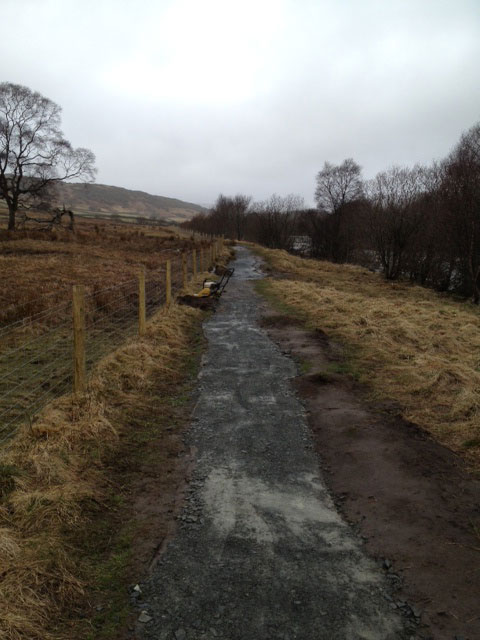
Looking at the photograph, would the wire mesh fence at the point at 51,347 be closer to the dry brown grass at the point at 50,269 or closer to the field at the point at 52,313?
the field at the point at 52,313

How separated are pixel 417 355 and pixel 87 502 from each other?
6.84 meters

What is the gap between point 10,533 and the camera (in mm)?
3156

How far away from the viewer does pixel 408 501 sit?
12.6ft

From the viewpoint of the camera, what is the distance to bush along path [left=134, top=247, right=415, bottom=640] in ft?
8.34

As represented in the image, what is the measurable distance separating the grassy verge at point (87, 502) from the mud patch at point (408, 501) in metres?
1.69

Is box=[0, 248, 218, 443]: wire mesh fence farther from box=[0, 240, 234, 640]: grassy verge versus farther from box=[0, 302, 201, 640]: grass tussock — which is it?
box=[0, 240, 234, 640]: grassy verge

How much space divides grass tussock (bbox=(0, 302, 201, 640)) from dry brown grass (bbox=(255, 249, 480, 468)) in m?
3.88

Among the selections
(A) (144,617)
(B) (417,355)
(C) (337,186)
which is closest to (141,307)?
(B) (417,355)

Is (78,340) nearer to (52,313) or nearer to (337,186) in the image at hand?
(52,313)

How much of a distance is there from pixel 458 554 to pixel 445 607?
0.58m

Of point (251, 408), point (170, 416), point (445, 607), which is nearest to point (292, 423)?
point (251, 408)

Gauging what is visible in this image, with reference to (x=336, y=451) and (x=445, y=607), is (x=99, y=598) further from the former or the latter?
(x=336, y=451)

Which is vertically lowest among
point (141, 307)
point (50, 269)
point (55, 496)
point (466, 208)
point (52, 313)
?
point (55, 496)

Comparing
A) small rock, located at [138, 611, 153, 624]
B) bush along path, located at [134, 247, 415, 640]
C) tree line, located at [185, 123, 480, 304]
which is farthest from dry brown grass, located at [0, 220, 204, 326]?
tree line, located at [185, 123, 480, 304]
